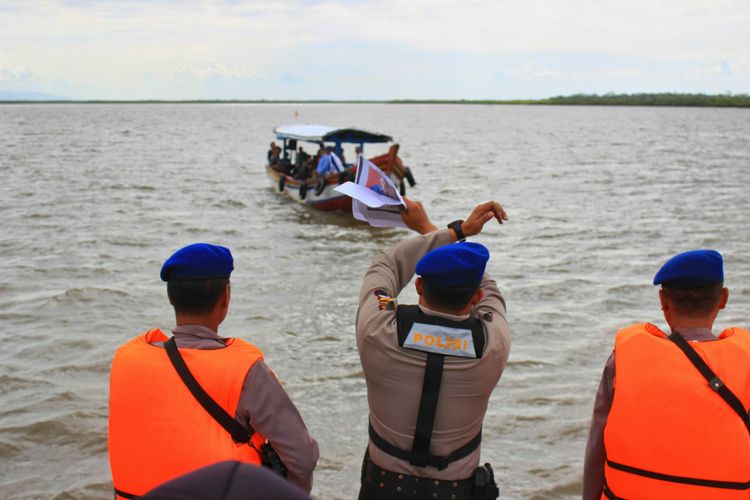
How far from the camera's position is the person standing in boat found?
2791 millimetres

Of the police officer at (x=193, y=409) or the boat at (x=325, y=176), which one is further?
the boat at (x=325, y=176)

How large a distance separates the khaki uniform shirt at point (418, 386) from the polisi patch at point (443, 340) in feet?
0.12

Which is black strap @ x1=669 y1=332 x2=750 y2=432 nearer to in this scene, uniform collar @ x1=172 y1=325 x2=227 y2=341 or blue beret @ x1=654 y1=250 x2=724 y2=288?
blue beret @ x1=654 y1=250 x2=724 y2=288

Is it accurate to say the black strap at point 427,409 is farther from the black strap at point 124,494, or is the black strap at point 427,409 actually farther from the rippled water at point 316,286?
the rippled water at point 316,286

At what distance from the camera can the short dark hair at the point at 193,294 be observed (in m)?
2.82

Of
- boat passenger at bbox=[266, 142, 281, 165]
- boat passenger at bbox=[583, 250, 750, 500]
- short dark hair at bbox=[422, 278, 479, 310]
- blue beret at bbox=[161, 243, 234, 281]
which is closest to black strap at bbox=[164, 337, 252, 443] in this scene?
blue beret at bbox=[161, 243, 234, 281]

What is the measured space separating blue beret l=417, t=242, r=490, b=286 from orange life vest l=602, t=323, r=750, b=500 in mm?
630

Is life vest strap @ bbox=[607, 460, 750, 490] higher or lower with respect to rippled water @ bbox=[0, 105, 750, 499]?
higher

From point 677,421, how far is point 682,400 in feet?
0.27

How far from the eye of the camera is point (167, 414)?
8.52 ft

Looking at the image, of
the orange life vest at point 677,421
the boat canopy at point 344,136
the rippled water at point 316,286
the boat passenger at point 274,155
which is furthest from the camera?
the boat passenger at point 274,155

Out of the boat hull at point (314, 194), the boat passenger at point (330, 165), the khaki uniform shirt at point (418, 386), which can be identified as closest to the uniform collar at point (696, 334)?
the khaki uniform shirt at point (418, 386)

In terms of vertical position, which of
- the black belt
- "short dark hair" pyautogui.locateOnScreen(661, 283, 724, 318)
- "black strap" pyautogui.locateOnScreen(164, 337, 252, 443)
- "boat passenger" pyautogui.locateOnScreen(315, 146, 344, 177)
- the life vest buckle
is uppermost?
"short dark hair" pyautogui.locateOnScreen(661, 283, 724, 318)

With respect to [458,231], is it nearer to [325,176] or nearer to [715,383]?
[715,383]
